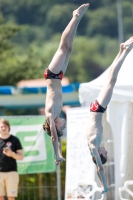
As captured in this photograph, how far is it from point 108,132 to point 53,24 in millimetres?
48322

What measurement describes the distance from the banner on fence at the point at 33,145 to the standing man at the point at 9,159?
3.44 ft

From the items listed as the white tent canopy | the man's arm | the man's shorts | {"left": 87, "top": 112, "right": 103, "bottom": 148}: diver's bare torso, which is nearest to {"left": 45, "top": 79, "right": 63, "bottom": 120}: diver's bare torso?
{"left": 87, "top": 112, "right": 103, "bottom": 148}: diver's bare torso

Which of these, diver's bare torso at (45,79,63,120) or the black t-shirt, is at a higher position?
diver's bare torso at (45,79,63,120)

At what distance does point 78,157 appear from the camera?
13.4 meters

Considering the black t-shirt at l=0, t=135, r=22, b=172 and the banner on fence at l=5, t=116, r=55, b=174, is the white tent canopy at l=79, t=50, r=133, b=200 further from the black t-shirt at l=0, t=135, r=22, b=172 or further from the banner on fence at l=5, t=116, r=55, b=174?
the black t-shirt at l=0, t=135, r=22, b=172

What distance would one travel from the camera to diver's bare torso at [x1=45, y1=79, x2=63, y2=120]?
9641mm

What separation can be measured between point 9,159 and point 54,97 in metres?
3.59

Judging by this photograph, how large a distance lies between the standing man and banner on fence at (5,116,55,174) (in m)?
1.05

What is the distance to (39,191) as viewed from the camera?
1512 centimetres

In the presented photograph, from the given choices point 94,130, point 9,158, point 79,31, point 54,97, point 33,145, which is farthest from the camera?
point 79,31

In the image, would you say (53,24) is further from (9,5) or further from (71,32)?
(71,32)

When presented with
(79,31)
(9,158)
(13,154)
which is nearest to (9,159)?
(9,158)

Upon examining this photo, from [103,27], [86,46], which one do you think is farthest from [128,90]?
[103,27]

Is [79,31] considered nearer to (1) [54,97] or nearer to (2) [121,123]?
(2) [121,123]
